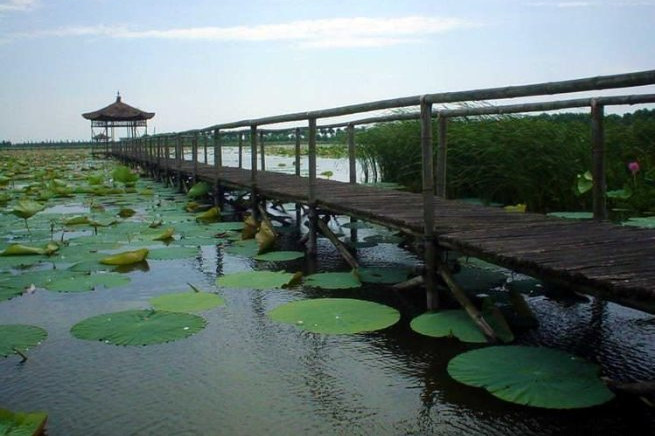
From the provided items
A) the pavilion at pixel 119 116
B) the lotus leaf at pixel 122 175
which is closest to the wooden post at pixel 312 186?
the lotus leaf at pixel 122 175

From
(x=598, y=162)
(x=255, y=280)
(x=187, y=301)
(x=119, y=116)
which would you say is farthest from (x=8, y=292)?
(x=119, y=116)

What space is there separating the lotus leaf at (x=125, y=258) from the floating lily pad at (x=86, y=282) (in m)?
0.33

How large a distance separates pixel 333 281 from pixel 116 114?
2762 cm

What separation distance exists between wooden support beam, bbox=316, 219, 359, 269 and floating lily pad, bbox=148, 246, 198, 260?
0.94 meters

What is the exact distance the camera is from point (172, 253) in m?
4.17

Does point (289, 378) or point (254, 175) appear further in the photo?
point (254, 175)

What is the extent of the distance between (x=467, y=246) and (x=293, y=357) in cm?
85

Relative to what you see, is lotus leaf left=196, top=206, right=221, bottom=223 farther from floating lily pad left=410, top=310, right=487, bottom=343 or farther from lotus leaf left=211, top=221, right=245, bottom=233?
floating lily pad left=410, top=310, right=487, bottom=343

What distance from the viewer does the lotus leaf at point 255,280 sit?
3268 mm

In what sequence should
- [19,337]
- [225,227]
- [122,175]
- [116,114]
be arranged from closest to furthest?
[19,337], [225,227], [122,175], [116,114]

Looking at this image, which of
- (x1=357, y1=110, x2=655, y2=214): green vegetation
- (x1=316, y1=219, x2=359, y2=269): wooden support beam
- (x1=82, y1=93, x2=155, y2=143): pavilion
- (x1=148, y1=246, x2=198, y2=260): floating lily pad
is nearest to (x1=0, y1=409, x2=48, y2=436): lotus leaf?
(x1=316, y1=219, x2=359, y2=269): wooden support beam

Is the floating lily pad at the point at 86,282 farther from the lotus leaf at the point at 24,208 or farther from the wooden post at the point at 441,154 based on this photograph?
the wooden post at the point at 441,154

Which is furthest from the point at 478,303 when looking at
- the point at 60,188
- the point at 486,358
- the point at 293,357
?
the point at 60,188

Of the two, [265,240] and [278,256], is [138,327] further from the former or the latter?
[265,240]
